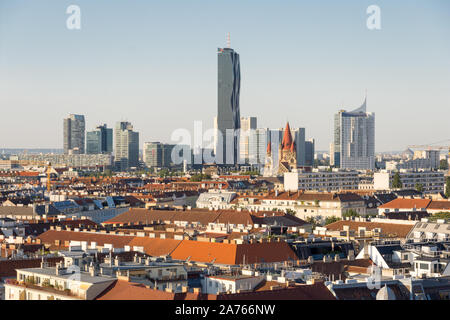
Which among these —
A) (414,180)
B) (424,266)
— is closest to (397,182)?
(414,180)

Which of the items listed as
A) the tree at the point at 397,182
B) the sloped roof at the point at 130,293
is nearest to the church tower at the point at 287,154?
the tree at the point at 397,182

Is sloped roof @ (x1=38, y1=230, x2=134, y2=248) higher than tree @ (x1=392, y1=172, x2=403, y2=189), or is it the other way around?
tree @ (x1=392, y1=172, x2=403, y2=189)

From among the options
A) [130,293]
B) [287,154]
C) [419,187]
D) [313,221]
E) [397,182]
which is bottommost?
[313,221]

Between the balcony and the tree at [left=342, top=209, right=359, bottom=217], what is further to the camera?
the tree at [left=342, top=209, right=359, bottom=217]

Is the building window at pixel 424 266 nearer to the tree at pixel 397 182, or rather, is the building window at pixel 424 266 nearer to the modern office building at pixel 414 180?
the tree at pixel 397 182

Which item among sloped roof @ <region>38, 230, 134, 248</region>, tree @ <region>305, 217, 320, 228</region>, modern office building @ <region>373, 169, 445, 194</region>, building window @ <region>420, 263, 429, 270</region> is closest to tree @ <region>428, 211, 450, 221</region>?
tree @ <region>305, 217, 320, 228</region>

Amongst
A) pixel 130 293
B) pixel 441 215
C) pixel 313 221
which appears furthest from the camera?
pixel 313 221

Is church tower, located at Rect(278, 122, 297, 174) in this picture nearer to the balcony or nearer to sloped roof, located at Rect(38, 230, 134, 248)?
sloped roof, located at Rect(38, 230, 134, 248)

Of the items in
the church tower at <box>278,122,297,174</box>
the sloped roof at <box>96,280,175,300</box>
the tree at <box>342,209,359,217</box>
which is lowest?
the tree at <box>342,209,359,217</box>

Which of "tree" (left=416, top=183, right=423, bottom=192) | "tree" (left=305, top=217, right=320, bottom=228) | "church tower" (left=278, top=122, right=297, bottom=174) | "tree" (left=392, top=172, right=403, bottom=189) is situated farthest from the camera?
"church tower" (left=278, top=122, right=297, bottom=174)

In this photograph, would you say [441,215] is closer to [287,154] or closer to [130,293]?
[130,293]

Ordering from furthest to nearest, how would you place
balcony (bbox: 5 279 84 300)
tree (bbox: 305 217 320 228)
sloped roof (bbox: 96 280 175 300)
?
1. tree (bbox: 305 217 320 228)
2. balcony (bbox: 5 279 84 300)
3. sloped roof (bbox: 96 280 175 300)
